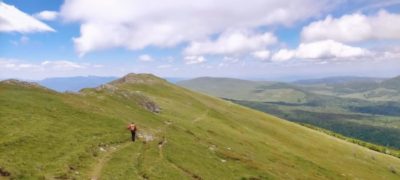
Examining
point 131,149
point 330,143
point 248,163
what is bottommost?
point 330,143

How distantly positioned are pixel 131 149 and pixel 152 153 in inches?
134

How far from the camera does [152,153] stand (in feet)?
192

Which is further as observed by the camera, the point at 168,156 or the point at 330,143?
the point at 330,143

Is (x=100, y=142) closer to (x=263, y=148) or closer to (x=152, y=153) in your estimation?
(x=152, y=153)

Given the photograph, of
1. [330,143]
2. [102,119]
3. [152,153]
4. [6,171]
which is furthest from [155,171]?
[330,143]

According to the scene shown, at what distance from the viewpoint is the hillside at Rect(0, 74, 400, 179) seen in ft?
148

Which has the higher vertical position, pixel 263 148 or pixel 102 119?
pixel 102 119

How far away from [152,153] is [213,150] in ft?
62.4

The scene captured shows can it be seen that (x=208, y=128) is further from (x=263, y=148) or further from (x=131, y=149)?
(x=131, y=149)

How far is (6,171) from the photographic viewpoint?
1501 inches

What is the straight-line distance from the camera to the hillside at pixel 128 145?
45.2m

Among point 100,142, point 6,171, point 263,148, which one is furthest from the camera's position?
point 263,148

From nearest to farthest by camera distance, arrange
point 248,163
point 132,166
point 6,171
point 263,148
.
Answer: point 6,171 < point 132,166 < point 248,163 < point 263,148

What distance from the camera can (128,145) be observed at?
196 ft
